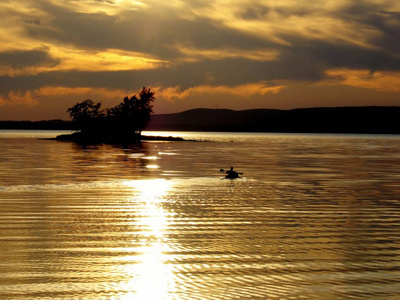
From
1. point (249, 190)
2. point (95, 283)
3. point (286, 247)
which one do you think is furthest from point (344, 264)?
point (249, 190)

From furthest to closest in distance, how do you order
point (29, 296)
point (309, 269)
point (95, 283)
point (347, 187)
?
point (347, 187) → point (309, 269) → point (95, 283) → point (29, 296)

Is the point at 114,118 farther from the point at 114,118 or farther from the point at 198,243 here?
the point at 198,243

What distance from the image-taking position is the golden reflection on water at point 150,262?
12672mm

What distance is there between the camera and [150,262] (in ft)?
50.6

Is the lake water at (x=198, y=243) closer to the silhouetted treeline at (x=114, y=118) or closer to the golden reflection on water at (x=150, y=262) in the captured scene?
the golden reflection on water at (x=150, y=262)

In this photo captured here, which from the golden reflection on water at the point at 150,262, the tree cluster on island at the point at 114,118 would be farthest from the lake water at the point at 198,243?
the tree cluster on island at the point at 114,118

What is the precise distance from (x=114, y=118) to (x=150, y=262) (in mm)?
147192

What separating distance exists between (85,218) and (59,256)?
709 cm

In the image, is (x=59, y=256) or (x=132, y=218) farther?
(x=132, y=218)

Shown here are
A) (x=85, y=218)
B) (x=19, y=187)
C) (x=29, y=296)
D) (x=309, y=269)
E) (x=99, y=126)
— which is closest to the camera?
(x=29, y=296)

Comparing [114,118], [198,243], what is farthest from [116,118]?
[198,243]

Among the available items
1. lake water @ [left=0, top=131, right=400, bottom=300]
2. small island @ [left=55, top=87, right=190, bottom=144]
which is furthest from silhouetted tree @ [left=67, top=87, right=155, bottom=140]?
lake water @ [left=0, top=131, right=400, bottom=300]

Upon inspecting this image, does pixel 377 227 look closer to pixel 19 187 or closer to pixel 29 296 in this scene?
pixel 29 296

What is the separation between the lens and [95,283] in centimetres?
1319
